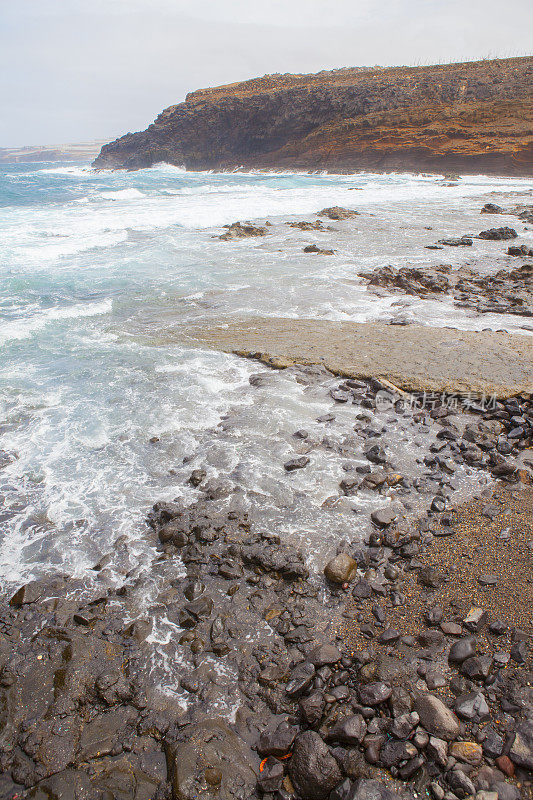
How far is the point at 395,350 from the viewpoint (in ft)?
23.2

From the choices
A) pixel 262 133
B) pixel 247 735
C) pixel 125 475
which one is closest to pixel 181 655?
pixel 247 735

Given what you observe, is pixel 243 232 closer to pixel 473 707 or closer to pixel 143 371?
pixel 143 371

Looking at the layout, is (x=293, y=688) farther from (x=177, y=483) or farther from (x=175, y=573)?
(x=177, y=483)

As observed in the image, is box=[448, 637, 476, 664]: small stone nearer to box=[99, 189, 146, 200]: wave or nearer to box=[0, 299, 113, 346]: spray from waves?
box=[0, 299, 113, 346]: spray from waves

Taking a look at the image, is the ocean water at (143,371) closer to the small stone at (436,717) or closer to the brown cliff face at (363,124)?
the small stone at (436,717)

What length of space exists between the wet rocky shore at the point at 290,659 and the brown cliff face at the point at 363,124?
39532 millimetres

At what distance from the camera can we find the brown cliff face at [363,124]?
36.7m

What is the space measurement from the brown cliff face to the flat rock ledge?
35.0 metres

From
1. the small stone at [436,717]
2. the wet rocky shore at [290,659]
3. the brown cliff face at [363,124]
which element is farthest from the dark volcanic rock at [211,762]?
the brown cliff face at [363,124]

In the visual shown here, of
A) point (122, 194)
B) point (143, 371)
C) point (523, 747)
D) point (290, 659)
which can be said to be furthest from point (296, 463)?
point (122, 194)

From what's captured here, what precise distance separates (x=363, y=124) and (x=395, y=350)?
47.0 metres

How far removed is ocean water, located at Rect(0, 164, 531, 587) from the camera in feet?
14.4

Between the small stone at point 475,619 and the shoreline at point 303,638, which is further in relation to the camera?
the small stone at point 475,619

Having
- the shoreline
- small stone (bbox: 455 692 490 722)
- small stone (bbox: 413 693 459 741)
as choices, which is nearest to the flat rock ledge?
the shoreline
